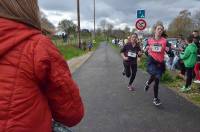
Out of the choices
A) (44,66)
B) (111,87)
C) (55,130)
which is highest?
(44,66)

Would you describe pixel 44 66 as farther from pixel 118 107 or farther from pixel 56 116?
pixel 118 107

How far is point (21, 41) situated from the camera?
6.91ft

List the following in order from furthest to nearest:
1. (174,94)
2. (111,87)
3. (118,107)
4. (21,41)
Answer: (111,87), (174,94), (118,107), (21,41)

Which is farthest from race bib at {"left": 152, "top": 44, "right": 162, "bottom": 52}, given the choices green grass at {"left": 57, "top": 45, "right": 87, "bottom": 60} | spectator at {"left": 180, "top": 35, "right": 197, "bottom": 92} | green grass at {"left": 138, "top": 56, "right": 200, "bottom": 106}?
green grass at {"left": 57, "top": 45, "right": 87, "bottom": 60}

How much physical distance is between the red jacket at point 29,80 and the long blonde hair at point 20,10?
0.03 m

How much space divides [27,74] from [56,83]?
0.55 ft

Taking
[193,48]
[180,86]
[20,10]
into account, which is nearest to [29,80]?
[20,10]

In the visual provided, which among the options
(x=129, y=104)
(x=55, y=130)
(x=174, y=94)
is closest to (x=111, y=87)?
(x=174, y=94)

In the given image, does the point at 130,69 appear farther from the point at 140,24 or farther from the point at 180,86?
the point at 140,24

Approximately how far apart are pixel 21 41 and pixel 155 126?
5332 mm

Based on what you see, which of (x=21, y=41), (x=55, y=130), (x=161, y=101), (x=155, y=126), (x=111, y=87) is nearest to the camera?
(x=21, y=41)

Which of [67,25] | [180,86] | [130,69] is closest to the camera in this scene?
[130,69]

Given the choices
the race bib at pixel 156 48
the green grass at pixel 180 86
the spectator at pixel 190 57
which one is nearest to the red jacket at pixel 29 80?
→ the race bib at pixel 156 48

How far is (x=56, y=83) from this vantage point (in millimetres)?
2174
